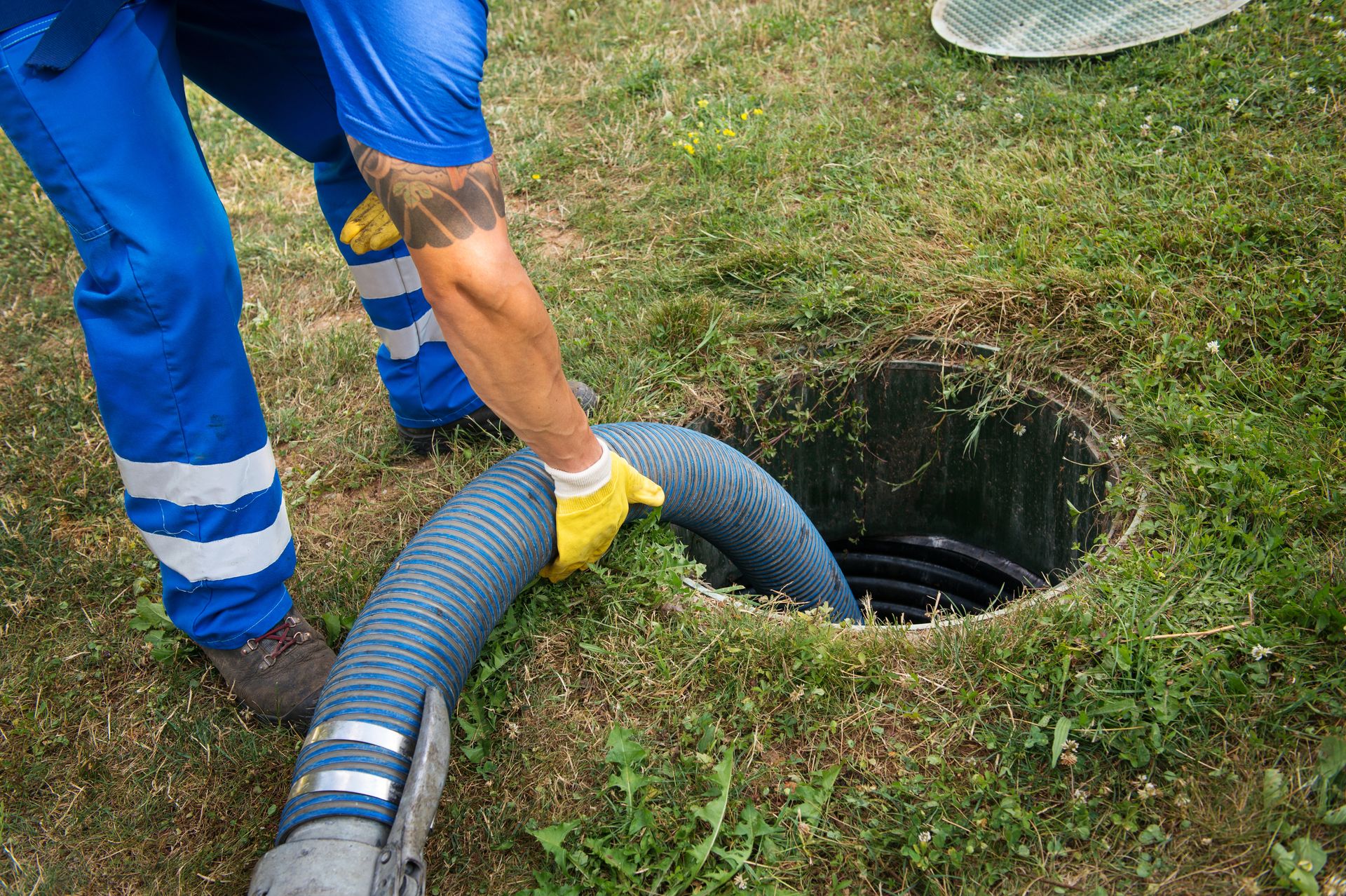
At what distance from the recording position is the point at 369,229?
228 centimetres

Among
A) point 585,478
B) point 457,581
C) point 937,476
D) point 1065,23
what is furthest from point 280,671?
point 1065,23

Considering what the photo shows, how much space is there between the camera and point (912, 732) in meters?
1.95

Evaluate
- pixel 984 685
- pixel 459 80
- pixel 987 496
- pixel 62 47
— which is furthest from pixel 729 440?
pixel 62 47

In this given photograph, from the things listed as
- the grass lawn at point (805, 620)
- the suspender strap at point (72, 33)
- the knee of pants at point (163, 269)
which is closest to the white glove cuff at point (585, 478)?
the grass lawn at point (805, 620)

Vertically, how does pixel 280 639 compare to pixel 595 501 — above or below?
below

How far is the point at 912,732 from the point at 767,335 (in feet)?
4.94

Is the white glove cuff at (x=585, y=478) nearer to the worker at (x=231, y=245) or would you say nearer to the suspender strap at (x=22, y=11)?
the worker at (x=231, y=245)

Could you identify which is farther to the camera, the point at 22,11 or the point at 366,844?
the point at 22,11

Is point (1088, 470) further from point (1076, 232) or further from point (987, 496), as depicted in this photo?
point (1076, 232)

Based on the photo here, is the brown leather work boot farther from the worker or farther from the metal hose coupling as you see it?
the metal hose coupling

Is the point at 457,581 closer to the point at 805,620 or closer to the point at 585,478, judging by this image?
the point at 585,478

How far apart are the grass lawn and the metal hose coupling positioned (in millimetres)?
305

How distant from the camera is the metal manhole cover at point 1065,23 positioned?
3.78 meters

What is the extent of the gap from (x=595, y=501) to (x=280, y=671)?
87 cm
